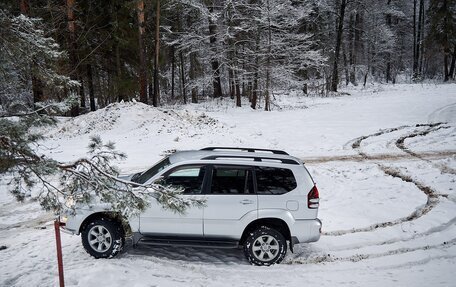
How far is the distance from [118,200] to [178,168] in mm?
2227

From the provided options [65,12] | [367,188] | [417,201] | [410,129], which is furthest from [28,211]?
[410,129]

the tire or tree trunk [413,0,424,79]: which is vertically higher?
tree trunk [413,0,424,79]

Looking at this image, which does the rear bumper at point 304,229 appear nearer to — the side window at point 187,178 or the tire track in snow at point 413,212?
the tire track in snow at point 413,212

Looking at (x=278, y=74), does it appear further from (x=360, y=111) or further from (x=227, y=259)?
(x=227, y=259)

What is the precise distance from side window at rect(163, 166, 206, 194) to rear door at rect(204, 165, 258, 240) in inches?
8.0

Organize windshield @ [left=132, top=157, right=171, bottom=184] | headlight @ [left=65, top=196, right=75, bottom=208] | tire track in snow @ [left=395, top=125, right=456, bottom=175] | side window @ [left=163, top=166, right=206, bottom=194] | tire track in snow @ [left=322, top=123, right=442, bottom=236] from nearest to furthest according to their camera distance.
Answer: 1. headlight @ [left=65, top=196, right=75, bottom=208]
2. side window @ [left=163, top=166, right=206, bottom=194]
3. windshield @ [left=132, top=157, right=171, bottom=184]
4. tire track in snow @ [left=322, top=123, right=442, bottom=236]
5. tire track in snow @ [left=395, top=125, right=456, bottom=175]

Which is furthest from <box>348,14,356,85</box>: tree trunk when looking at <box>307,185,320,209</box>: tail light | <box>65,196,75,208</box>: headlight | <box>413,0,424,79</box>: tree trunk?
<box>65,196,75,208</box>: headlight

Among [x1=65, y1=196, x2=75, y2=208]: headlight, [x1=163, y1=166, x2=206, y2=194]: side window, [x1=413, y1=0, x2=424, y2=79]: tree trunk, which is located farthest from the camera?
[x1=413, y1=0, x2=424, y2=79]: tree trunk

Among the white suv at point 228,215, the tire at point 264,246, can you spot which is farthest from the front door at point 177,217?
the tire at point 264,246

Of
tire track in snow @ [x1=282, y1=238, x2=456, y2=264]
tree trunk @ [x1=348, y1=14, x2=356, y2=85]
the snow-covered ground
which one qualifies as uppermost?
tree trunk @ [x1=348, y1=14, x2=356, y2=85]

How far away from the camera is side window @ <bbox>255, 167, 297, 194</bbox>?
263 inches

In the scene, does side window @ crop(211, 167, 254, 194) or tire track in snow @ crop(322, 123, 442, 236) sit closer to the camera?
side window @ crop(211, 167, 254, 194)

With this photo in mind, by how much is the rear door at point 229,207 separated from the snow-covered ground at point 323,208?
70 centimetres

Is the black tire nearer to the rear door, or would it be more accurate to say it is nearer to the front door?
the front door
